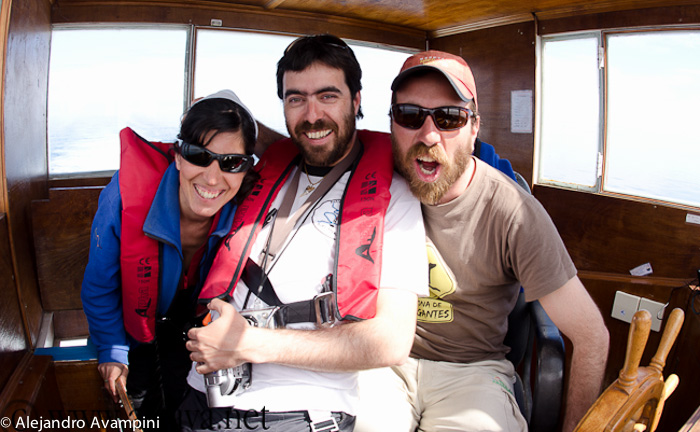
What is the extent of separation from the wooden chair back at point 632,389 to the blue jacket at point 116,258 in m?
1.38

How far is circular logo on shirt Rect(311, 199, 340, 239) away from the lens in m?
1.75

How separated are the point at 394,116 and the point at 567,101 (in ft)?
8.31

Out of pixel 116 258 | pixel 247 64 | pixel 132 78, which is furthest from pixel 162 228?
pixel 247 64

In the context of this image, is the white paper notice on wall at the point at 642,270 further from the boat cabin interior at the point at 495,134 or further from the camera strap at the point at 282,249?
the camera strap at the point at 282,249

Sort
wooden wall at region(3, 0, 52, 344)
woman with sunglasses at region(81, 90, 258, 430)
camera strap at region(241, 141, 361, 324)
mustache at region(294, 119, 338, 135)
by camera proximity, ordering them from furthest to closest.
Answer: wooden wall at region(3, 0, 52, 344), mustache at region(294, 119, 338, 135), woman with sunglasses at region(81, 90, 258, 430), camera strap at region(241, 141, 361, 324)

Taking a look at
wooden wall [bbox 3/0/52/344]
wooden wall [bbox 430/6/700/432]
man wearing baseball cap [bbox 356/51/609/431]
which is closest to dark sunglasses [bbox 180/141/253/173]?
man wearing baseball cap [bbox 356/51/609/431]

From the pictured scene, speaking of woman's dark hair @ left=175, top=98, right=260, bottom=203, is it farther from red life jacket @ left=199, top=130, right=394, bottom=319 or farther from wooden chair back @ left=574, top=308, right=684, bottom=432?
wooden chair back @ left=574, top=308, right=684, bottom=432

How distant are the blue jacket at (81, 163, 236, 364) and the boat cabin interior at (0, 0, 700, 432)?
194mm

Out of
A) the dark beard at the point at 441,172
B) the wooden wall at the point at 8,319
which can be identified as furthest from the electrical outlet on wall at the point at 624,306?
the wooden wall at the point at 8,319

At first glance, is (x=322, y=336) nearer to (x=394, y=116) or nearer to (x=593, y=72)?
(x=394, y=116)

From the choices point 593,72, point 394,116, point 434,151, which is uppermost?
point 593,72

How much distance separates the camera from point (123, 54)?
10.6 ft

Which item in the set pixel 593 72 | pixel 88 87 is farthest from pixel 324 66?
pixel 593 72

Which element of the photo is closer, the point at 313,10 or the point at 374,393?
the point at 374,393
